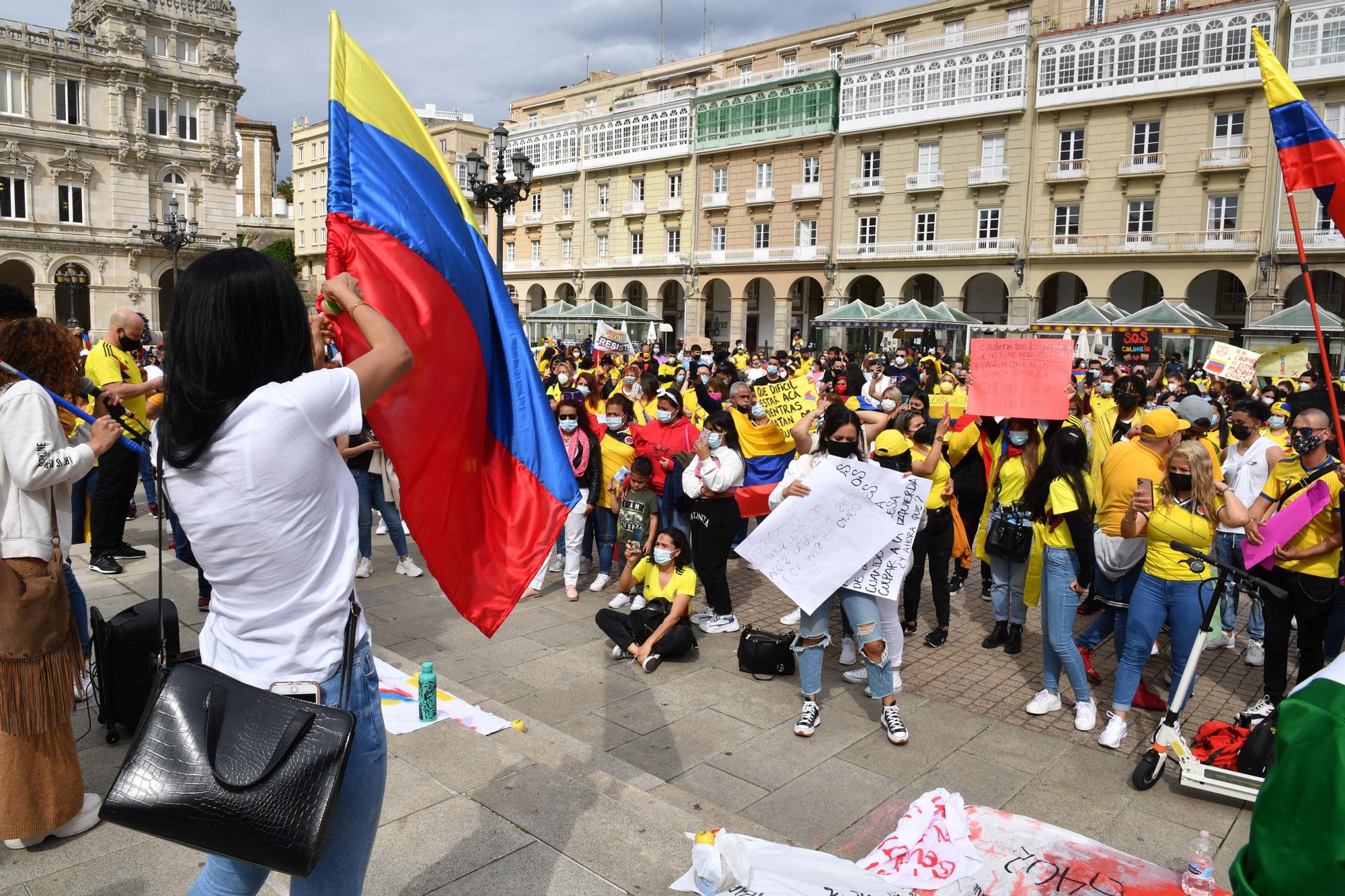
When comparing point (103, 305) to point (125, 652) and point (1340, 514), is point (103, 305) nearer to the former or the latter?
point (125, 652)

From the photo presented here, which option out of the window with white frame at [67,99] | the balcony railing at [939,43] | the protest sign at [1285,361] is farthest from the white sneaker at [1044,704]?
the window with white frame at [67,99]

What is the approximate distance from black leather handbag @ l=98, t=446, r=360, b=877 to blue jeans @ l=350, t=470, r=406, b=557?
6.91m

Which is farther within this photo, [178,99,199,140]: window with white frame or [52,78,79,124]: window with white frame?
[178,99,199,140]: window with white frame

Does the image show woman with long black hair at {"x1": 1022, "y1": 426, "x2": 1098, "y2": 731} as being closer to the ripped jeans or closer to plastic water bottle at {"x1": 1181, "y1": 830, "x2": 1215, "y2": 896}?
the ripped jeans

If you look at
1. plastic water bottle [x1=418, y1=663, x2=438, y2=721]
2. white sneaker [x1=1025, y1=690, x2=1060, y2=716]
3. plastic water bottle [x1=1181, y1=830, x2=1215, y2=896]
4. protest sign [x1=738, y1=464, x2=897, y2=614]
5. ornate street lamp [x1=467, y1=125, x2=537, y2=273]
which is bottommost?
white sneaker [x1=1025, y1=690, x2=1060, y2=716]

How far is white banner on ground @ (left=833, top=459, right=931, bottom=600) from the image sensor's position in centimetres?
534

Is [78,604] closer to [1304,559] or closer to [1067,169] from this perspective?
[1304,559]

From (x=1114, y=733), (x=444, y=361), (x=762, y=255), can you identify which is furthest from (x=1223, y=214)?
(x=444, y=361)

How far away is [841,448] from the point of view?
5.58 m

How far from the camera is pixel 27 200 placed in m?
46.2

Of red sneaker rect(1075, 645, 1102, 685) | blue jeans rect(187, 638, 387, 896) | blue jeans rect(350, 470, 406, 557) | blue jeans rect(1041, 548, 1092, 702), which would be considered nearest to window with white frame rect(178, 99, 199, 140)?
blue jeans rect(350, 470, 406, 557)

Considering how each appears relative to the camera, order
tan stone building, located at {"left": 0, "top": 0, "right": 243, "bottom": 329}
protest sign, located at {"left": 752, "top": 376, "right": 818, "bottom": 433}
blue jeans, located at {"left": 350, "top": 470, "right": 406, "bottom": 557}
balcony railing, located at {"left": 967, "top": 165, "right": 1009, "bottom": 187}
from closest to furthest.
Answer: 1. blue jeans, located at {"left": 350, "top": 470, "right": 406, "bottom": 557}
2. protest sign, located at {"left": 752, "top": 376, "right": 818, "bottom": 433}
3. balcony railing, located at {"left": 967, "top": 165, "right": 1009, "bottom": 187}
4. tan stone building, located at {"left": 0, "top": 0, "right": 243, "bottom": 329}

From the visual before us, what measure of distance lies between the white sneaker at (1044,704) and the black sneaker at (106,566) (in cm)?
728

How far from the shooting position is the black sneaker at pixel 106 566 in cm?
775
